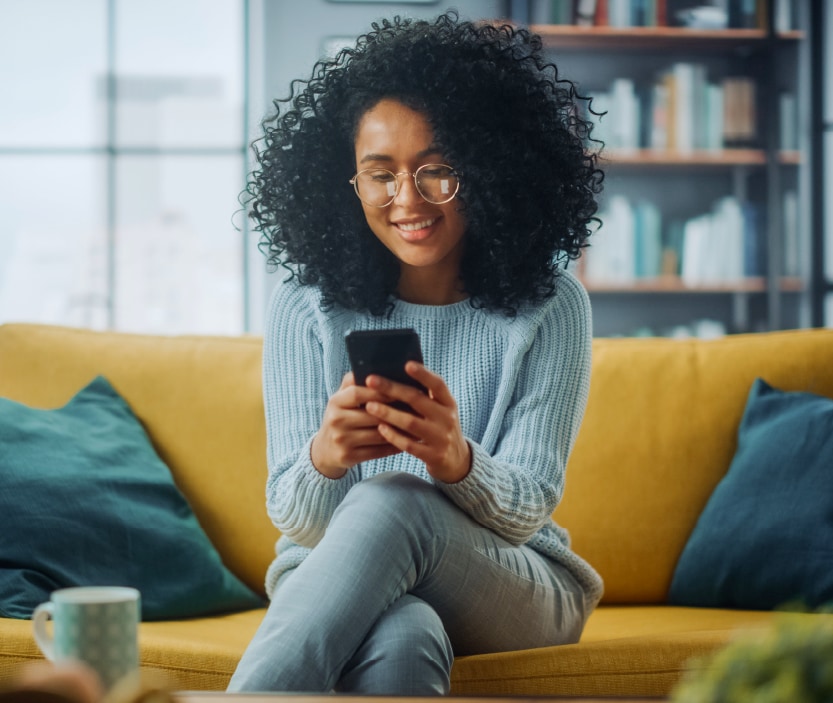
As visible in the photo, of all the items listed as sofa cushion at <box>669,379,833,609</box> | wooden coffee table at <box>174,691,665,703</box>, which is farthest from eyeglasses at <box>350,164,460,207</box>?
wooden coffee table at <box>174,691,665,703</box>

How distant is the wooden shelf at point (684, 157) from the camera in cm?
391

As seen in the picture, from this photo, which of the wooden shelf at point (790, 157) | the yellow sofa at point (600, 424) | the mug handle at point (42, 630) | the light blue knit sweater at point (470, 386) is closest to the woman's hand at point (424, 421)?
the light blue knit sweater at point (470, 386)

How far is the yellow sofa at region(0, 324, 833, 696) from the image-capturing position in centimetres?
177

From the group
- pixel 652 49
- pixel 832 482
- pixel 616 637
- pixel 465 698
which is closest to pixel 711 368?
pixel 832 482

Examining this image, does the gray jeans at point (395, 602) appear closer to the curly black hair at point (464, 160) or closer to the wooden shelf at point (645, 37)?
the curly black hair at point (464, 160)

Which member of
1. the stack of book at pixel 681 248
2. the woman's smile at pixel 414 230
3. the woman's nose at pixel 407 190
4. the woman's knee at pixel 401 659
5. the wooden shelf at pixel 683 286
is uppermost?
the stack of book at pixel 681 248

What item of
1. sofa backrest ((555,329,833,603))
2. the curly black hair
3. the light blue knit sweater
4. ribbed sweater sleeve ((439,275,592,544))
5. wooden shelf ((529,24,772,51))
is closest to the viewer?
ribbed sweater sleeve ((439,275,592,544))

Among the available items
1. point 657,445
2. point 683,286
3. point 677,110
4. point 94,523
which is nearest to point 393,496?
point 94,523

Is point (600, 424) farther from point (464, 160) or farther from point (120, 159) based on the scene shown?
point (120, 159)

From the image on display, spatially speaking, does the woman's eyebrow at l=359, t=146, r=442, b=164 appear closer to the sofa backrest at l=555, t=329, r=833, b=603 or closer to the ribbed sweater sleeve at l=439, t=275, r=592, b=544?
the ribbed sweater sleeve at l=439, t=275, r=592, b=544

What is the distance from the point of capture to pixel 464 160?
4.85 feet

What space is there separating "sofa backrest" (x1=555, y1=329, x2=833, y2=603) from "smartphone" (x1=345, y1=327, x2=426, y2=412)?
72 centimetres

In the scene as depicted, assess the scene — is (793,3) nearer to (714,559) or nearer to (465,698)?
(714,559)

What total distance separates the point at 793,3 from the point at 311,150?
3.01 m
